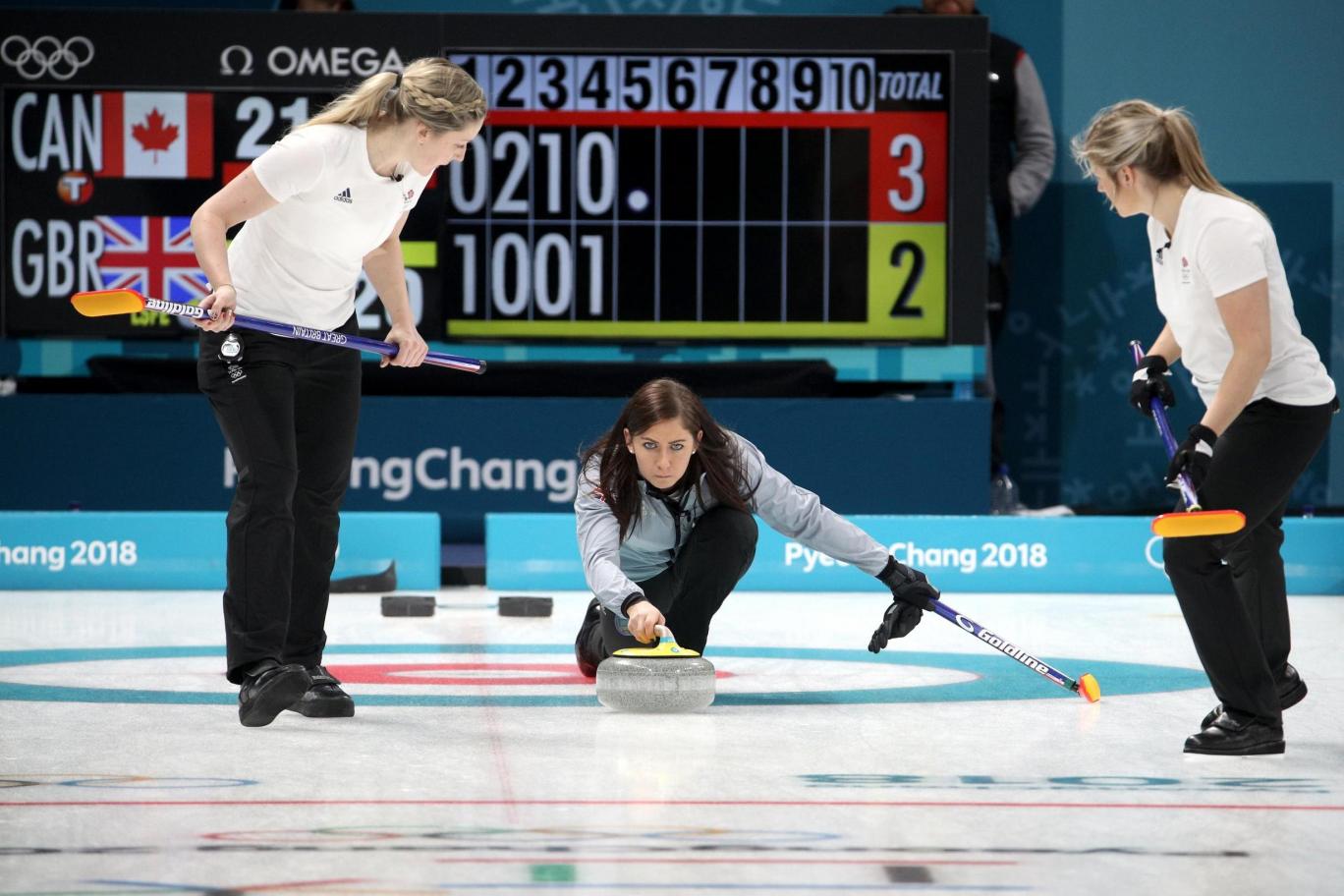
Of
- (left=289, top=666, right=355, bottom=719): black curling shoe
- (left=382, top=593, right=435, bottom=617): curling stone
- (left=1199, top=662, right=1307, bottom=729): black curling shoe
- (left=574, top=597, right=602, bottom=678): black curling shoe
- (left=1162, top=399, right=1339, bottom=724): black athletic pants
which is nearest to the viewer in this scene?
(left=1162, top=399, right=1339, bottom=724): black athletic pants

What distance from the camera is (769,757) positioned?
10.2 feet

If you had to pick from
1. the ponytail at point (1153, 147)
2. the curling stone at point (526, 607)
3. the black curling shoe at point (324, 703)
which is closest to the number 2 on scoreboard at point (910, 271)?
the curling stone at point (526, 607)

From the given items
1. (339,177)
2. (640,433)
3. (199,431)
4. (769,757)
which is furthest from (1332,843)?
(199,431)

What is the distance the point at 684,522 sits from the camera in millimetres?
3889

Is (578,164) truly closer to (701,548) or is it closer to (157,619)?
(157,619)

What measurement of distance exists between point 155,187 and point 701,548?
13.8ft

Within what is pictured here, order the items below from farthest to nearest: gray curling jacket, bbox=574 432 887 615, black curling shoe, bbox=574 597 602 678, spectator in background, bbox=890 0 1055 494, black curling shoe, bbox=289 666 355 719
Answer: spectator in background, bbox=890 0 1055 494, black curling shoe, bbox=574 597 602 678, gray curling jacket, bbox=574 432 887 615, black curling shoe, bbox=289 666 355 719

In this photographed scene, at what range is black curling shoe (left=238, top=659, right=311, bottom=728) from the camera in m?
3.35

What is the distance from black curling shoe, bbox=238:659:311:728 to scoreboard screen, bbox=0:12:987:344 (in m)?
4.01

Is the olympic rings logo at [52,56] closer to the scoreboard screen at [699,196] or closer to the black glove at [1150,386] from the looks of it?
the scoreboard screen at [699,196]

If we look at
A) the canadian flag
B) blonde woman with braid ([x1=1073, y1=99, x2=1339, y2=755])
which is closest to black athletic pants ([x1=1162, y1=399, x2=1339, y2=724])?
blonde woman with braid ([x1=1073, y1=99, x2=1339, y2=755])

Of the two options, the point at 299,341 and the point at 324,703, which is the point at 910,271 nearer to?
the point at 299,341

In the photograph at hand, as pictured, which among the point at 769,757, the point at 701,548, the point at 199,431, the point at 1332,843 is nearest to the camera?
the point at 1332,843

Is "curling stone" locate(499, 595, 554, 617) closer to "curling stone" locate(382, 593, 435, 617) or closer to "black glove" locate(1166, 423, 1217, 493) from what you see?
"curling stone" locate(382, 593, 435, 617)
